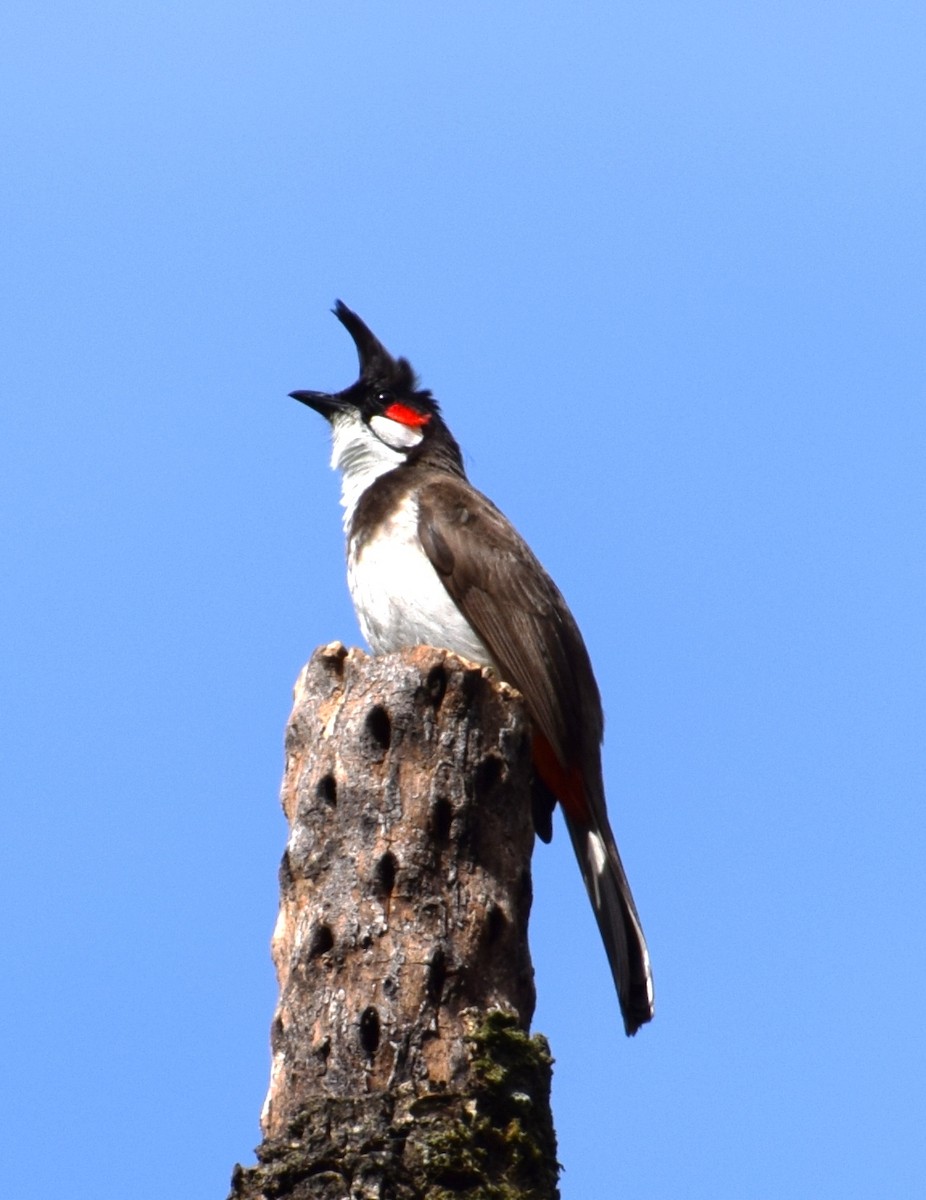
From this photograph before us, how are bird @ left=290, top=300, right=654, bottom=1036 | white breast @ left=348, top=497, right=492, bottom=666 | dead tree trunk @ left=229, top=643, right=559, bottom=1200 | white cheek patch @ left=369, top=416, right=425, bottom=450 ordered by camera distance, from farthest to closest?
1. white cheek patch @ left=369, top=416, right=425, bottom=450
2. white breast @ left=348, top=497, right=492, bottom=666
3. bird @ left=290, top=300, right=654, bottom=1036
4. dead tree trunk @ left=229, top=643, right=559, bottom=1200

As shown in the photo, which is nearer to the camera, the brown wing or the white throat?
the brown wing

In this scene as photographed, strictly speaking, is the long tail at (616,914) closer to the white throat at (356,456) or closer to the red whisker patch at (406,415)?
the white throat at (356,456)

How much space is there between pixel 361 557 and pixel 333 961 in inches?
114

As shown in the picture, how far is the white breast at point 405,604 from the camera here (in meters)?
7.29

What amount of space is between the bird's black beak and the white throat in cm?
4

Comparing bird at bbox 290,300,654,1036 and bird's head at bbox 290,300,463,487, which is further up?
bird's head at bbox 290,300,463,487

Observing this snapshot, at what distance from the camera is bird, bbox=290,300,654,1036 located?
6785 millimetres

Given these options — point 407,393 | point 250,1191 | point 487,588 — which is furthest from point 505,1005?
point 407,393

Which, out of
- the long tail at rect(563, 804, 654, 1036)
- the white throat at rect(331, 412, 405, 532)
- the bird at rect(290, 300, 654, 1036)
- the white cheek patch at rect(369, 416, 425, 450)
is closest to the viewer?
the long tail at rect(563, 804, 654, 1036)

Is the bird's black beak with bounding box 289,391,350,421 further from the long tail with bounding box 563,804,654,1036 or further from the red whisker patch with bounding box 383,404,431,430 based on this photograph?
the long tail with bounding box 563,804,654,1036

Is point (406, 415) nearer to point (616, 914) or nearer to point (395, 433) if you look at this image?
point (395, 433)

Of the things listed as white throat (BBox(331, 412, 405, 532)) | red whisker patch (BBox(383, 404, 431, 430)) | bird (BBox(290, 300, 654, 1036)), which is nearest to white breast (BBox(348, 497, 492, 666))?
bird (BBox(290, 300, 654, 1036))

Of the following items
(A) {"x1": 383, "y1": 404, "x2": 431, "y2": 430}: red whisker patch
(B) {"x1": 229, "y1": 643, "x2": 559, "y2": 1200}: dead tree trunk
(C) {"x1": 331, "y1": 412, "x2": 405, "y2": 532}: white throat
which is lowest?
(B) {"x1": 229, "y1": 643, "x2": 559, "y2": 1200}: dead tree trunk

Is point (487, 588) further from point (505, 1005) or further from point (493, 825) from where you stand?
point (505, 1005)
